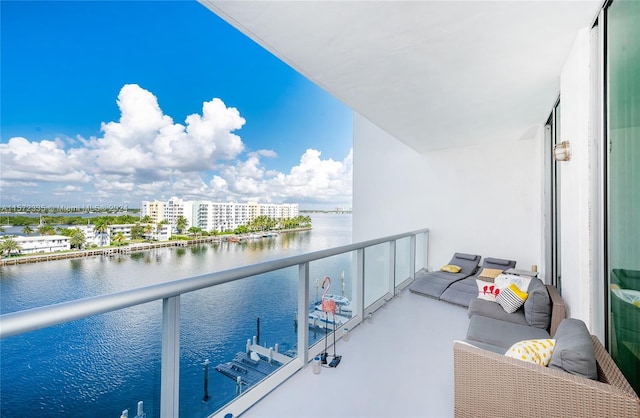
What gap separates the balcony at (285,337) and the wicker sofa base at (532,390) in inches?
17.5

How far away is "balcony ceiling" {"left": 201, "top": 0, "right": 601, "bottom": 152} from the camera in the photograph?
6.04 ft

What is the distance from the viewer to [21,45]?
1009cm

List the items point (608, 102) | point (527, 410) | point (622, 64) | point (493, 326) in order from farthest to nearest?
point (493, 326) < point (608, 102) < point (622, 64) < point (527, 410)

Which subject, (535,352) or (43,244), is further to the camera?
(43,244)

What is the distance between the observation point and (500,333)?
2443 millimetres

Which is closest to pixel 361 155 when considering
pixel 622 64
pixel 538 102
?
pixel 538 102

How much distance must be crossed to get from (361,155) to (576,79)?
6077mm

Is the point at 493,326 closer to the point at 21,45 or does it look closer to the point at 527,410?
the point at 527,410

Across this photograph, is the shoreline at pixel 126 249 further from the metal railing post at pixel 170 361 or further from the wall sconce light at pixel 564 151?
the wall sconce light at pixel 564 151

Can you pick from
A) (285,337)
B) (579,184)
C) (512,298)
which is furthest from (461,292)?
(285,337)

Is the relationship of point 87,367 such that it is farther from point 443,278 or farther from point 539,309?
point 443,278

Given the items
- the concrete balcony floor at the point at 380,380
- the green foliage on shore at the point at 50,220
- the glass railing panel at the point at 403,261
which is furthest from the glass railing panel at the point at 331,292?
the green foliage on shore at the point at 50,220

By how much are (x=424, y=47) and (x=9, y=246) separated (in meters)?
7.48

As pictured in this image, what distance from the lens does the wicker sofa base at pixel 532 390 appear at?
118 centimetres
